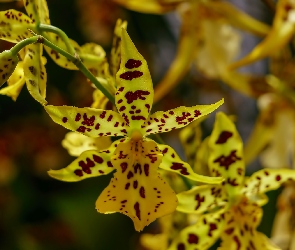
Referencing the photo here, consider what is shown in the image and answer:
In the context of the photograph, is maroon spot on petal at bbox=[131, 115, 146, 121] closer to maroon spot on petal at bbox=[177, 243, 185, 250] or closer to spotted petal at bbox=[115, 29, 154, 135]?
spotted petal at bbox=[115, 29, 154, 135]

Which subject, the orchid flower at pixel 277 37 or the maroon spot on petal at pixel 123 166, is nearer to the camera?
the maroon spot on petal at pixel 123 166

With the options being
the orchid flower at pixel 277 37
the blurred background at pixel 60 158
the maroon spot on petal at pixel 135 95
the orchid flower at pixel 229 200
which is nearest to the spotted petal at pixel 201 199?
the orchid flower at pixel 229 200

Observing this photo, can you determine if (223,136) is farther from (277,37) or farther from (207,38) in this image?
(207,38)

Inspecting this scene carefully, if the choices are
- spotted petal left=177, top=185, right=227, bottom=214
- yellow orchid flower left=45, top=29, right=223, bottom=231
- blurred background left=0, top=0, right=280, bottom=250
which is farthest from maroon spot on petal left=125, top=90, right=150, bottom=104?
blurred background left=0, top=0, right=280, bottom=250

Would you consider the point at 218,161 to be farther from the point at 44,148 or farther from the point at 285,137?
the point at 44,148

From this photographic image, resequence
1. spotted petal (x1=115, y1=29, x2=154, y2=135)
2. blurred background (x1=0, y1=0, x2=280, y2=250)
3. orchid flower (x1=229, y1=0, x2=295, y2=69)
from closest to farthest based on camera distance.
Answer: spotted petal (x1=115, y1=29, x2=154, y2=135), orchid flower (x1=229, y1=0, x2=295, y2=69), blurred background (x1=0, y1=0, x2=280, y2=250)

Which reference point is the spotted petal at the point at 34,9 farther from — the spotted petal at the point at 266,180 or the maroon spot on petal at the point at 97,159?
the spotted petal at the point at 266,180

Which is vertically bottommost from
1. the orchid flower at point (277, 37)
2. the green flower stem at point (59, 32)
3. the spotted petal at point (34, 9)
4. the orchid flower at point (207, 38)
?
the green flower stem at point (59, 32)
